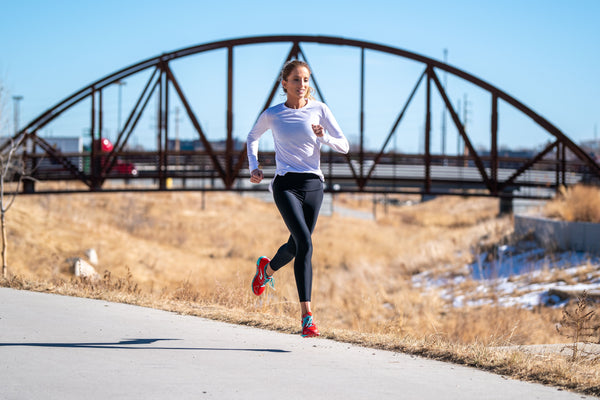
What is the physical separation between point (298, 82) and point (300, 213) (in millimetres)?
1108

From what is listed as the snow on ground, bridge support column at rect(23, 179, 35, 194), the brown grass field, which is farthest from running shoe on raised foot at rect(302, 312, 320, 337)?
bridge support column at rect(23, 179, 35, 194)

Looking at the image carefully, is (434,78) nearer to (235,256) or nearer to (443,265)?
(443,265)

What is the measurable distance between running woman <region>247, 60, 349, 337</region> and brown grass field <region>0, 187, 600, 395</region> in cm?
79

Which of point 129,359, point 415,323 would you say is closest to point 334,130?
point 129,359

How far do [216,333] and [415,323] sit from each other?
389 inches

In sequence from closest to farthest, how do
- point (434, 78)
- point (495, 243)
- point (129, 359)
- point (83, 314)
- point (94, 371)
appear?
point (94, 371) → point (129, 359) → point (83, 314) → point (434, 78) → point (495, 243)

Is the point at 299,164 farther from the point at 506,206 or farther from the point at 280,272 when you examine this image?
the point at 506,206

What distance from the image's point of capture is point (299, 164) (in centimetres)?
605

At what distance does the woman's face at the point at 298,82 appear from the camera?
604 centimetres

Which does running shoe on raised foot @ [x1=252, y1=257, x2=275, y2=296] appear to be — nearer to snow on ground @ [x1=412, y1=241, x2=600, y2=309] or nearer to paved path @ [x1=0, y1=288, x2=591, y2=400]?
paved path @ [x1=0, y1=288, x2=591, y2=400]

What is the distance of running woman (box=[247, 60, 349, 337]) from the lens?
5.94 meters

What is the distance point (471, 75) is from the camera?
72.7ft

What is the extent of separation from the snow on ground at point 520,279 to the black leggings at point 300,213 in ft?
34.1

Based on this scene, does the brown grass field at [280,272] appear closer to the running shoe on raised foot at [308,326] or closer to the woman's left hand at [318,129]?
the running shoe on raised foot at [308,326]
